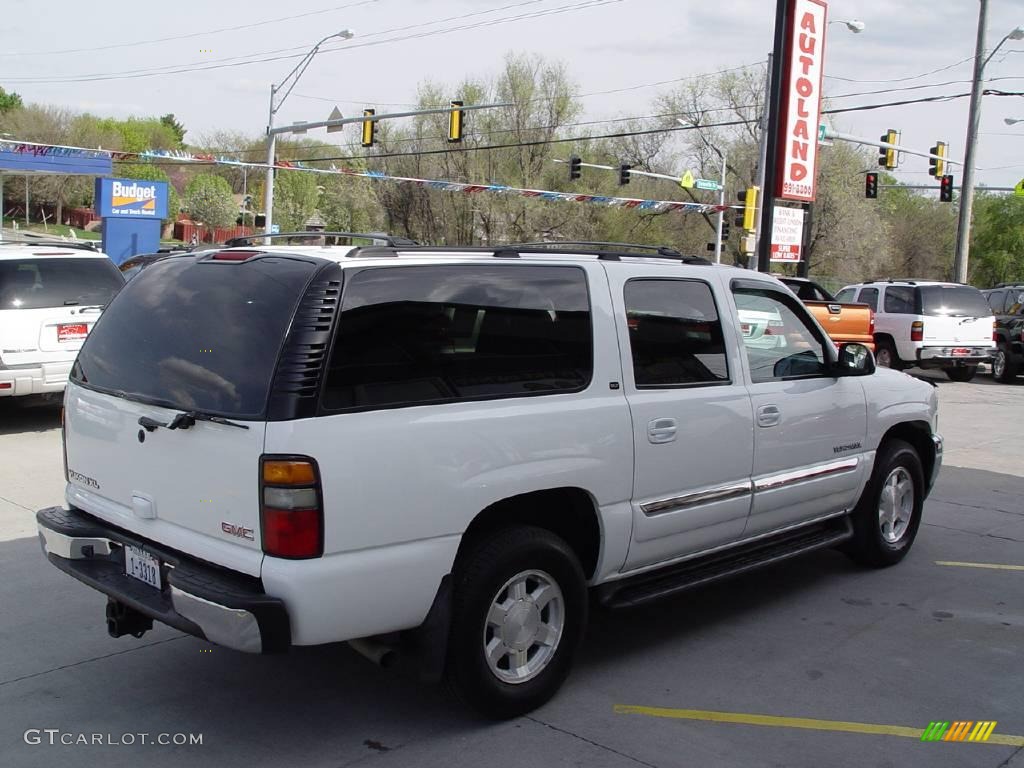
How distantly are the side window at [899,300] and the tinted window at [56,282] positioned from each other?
13.9 metres

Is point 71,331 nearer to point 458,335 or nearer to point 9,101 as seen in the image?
point 458,335

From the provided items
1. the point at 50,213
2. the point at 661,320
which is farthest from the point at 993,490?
the point at 50,213

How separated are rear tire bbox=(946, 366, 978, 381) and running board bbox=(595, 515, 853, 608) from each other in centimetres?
1511

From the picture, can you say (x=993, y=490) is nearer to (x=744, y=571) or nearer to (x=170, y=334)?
(x=744, y=571)

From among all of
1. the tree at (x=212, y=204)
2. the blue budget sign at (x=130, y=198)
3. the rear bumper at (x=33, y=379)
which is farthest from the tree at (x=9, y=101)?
the rear bumper at (x=33, y=379)

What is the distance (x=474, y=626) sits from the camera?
3.94 metres

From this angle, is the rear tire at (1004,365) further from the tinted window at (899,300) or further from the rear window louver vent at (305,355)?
the rear window louver vent at (305,355)

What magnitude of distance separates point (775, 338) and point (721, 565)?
53.8 inches

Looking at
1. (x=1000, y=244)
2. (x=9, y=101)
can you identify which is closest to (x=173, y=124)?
(x=9, y=101)

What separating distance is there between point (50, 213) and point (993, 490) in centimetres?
8132

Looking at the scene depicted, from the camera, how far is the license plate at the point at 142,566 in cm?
→ 388

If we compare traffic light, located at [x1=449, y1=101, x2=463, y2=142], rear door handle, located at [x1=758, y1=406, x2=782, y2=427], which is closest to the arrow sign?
traffic light, located at [x1=449, y1=101, x2=463, y2=142]

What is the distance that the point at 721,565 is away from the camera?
16.9 ft

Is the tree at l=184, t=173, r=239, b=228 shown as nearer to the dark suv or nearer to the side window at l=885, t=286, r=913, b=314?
the side window at l=885, t=286, r=913, b=314
